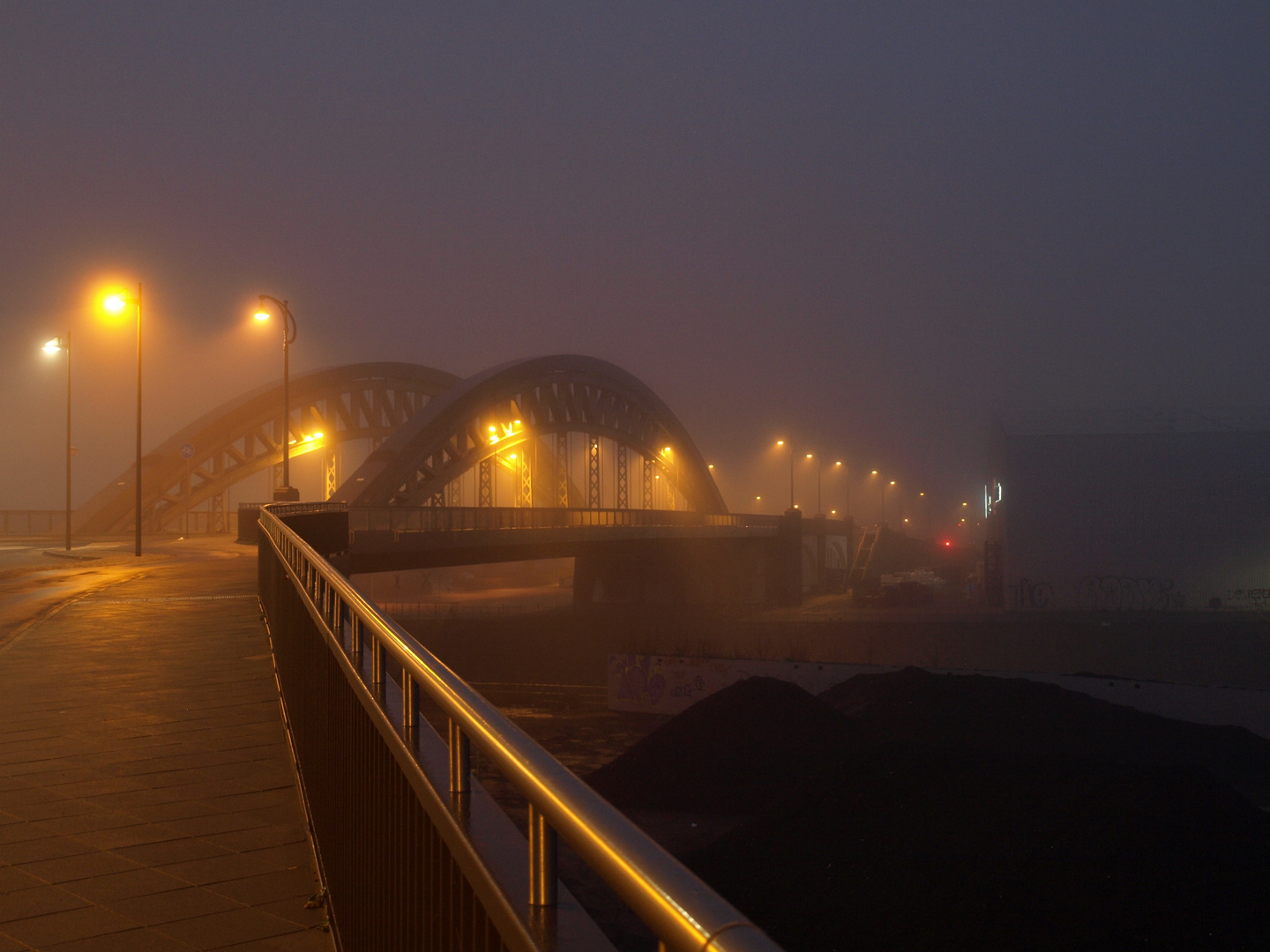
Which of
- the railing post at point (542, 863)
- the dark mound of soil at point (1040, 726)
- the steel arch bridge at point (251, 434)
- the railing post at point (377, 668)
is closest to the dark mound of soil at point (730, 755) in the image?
the dark mound of soil at point (1040, 726)

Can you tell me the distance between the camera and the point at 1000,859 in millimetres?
14805

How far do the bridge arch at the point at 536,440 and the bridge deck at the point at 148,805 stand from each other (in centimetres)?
3825

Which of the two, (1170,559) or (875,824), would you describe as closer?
(875,824)

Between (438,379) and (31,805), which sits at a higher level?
(438,379)

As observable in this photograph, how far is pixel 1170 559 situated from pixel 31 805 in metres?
57.8

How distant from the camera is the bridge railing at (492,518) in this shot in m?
32.7

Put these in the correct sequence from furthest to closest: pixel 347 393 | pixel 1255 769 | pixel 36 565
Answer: pixel 347 393 → pixel 36 565 → pixel 1255 769

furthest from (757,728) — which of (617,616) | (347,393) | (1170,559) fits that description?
(347,393)

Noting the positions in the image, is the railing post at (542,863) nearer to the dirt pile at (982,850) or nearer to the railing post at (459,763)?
the railing post at (459,763)

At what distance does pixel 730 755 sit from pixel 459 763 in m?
22.3

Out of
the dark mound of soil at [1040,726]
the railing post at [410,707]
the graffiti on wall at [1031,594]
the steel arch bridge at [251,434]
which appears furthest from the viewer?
the steel arch bridge at [251,434]

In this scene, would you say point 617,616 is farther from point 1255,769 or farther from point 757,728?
point 1255,769

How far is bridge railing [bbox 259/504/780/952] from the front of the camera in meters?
1.41

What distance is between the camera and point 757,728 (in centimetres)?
2498
